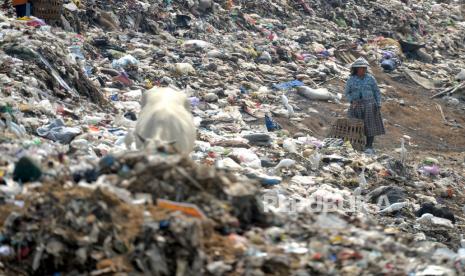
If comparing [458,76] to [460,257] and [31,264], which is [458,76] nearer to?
[460,257]

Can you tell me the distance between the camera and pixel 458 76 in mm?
16188

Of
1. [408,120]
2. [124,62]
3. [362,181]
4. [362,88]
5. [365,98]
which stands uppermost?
A: [362,88]

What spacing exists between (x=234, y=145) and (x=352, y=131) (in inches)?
73.2

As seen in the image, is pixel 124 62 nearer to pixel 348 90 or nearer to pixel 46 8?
pixel 46 8

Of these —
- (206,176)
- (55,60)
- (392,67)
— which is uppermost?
(206,176)

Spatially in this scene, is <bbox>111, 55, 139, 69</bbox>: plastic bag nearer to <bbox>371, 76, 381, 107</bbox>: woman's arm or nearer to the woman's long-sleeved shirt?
the woman's long-sleeved shirt

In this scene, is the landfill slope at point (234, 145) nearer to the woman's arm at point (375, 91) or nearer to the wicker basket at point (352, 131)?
the wicker basket at point (352, 131)

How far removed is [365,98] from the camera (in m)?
10.3

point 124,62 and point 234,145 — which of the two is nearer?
point 234,145

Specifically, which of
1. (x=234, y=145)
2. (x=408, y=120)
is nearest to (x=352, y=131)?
(x=234, y=145)

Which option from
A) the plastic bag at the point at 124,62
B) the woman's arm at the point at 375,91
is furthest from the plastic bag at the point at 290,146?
the plastic bag at the point at 124,62

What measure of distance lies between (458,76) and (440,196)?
7.46 metres

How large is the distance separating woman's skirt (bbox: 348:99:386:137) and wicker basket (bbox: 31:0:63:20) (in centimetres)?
399

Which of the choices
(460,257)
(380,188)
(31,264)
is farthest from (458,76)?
(31,264)
